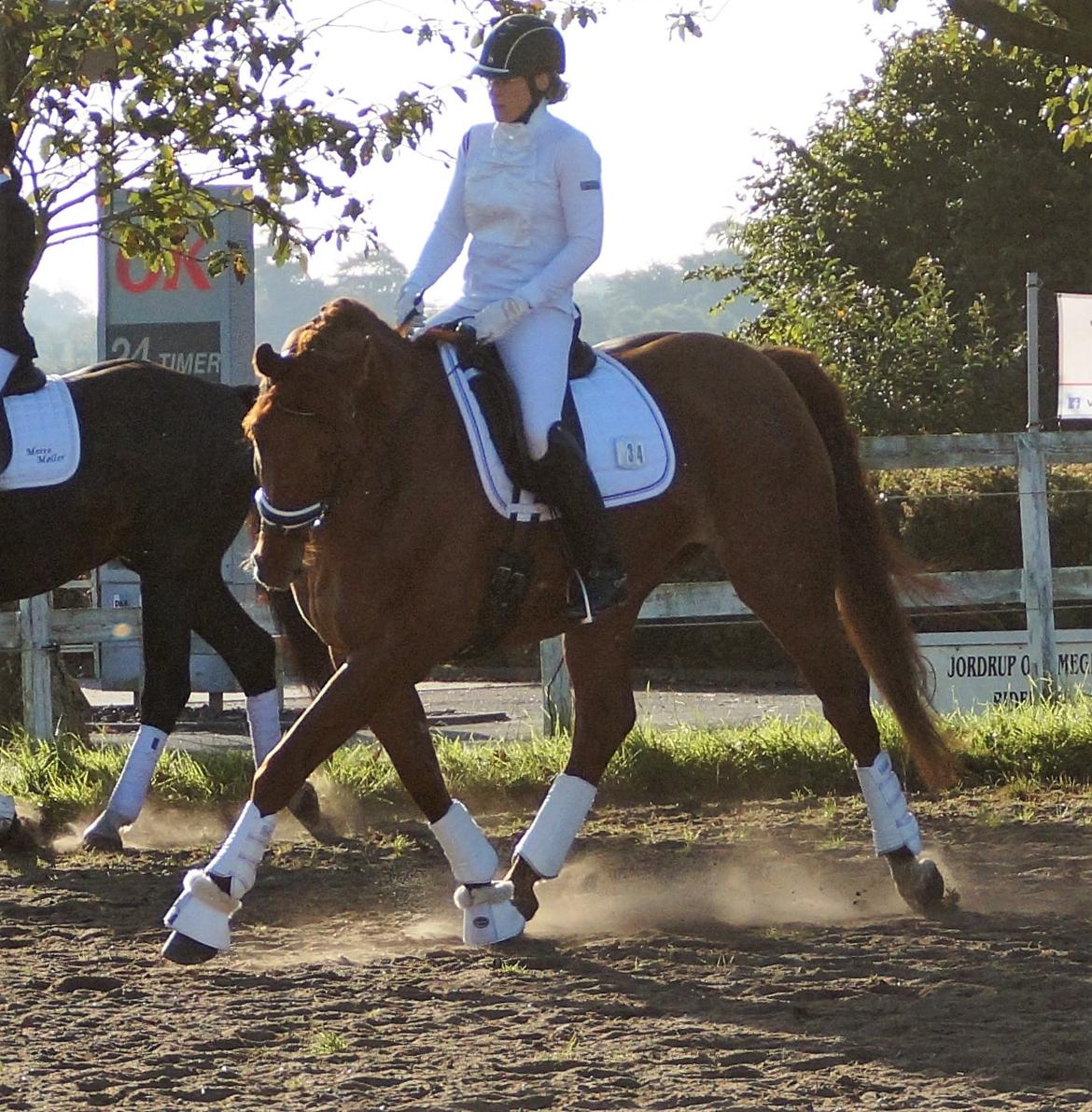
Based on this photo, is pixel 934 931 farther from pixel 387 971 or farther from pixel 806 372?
pixel 806 372

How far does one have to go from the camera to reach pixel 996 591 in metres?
10.6

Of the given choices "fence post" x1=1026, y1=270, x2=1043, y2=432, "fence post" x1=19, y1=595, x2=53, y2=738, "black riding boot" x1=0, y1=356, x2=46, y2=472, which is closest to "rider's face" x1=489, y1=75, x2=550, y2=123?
"black riding boot" x1=0, y1=356, x2=46, y2=472

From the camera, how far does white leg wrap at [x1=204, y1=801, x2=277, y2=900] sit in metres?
5.08

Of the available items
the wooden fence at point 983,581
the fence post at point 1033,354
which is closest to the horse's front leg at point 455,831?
the wooden fence at point 983,581

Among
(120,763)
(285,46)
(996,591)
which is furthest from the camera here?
(996,591)

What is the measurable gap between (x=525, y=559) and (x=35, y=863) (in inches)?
116

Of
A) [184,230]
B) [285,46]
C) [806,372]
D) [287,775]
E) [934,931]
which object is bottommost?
[934,931]

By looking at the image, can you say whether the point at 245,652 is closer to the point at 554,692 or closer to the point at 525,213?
the point at 554,692

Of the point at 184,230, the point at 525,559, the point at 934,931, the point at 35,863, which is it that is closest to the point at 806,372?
the point at 525,559

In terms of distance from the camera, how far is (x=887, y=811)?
6.35 metres

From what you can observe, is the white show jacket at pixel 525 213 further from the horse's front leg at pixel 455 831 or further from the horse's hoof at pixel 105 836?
the horse's hoof at pixel 105 836

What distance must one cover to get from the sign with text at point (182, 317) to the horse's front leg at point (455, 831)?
10016 mm

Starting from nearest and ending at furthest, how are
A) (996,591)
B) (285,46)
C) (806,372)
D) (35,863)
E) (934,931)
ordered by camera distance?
(934,931) → (806,372) → (35,863) → (285,46) → (996,591)

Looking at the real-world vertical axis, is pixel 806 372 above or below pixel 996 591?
above
